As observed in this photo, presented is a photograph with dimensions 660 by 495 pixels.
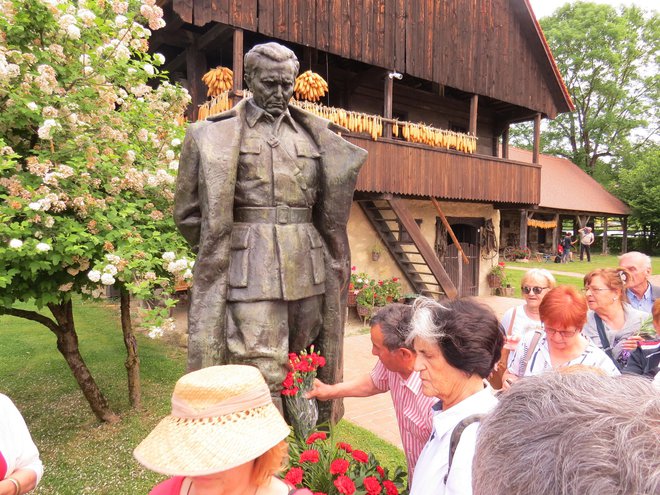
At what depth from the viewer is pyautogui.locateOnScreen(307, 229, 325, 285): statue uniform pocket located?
107 inches

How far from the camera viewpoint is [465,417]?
4.93 feet

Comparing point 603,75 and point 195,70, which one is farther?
point 603,75

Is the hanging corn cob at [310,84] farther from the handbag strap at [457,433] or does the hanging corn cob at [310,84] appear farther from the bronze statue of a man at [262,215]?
the handbag strap at [457,433]

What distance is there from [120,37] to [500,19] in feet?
38.3

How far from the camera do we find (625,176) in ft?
93.2

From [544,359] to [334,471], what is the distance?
1491 millimetres

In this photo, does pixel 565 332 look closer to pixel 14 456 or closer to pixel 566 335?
pixel 566 335

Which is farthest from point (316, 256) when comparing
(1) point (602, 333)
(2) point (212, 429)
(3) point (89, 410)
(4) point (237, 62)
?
(4) point (237, 62)

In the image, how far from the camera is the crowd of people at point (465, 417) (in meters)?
0.71

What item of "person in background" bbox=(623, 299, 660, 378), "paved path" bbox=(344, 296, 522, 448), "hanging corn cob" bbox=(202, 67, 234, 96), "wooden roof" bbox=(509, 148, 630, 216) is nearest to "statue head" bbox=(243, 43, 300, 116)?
"person in background" bbox=(623, 299, 660, 378)

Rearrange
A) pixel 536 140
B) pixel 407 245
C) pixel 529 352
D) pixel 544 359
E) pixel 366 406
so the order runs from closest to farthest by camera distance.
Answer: pixel 544 359, pixel 529 352, pixel 366 406, pixel 407 245, pixel 536 140

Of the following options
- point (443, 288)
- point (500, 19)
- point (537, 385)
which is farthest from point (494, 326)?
point (500, 19)

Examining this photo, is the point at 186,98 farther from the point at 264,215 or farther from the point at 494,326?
the point at 494,326

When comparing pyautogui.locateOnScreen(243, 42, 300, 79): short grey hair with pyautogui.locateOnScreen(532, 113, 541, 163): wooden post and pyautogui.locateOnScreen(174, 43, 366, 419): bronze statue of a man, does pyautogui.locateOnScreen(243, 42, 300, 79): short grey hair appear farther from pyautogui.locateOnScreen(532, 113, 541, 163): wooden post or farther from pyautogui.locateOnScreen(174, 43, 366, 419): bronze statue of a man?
pyautogui.locateOnScreen(532, 113, 541, 163): wooden post
